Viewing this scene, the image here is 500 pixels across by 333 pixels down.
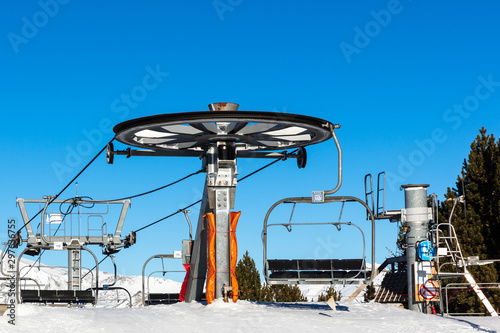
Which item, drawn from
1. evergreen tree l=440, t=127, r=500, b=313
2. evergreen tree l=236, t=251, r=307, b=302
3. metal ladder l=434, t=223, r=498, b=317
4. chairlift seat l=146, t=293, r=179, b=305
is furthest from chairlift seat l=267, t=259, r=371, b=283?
evergreen tree l=236, t=251, r=307, b=302

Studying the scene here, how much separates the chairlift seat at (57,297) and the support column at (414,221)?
10084 millimetres

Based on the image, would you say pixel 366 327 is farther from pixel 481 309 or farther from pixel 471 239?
pixel 471 239

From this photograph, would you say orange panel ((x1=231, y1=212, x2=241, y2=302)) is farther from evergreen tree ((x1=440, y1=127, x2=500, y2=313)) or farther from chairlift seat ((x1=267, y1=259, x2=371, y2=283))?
evergreen tree ((x1=440, y1=127, x2=500, y2=313))

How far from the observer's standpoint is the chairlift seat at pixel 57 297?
23641 millimetres

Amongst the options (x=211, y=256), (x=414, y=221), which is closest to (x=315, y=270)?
(x=211, y=256)

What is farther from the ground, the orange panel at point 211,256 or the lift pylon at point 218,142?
the lift pylon at point 218,142

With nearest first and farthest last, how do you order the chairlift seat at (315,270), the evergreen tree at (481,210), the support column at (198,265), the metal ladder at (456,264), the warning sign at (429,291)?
1. the chairlift seat at (315,270)
2. the metal ladder at (456,264)
3. the support column at (198,265)
4. the warning sign at (429,291)
5. the evergreen tree at (481,210)

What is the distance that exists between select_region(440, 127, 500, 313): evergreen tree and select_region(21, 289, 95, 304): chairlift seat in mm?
14428

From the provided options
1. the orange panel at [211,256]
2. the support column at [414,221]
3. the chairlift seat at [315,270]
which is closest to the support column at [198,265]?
the orange panel at [211,256]

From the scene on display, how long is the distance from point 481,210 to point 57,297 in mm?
18653

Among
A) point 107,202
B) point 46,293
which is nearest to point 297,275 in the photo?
point 46,293

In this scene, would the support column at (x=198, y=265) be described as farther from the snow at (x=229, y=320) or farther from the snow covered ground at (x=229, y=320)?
the snow covered ground at (x=229, y=320)

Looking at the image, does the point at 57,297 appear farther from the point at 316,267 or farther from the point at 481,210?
the point at 481,210

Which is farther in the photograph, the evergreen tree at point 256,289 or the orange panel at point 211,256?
the evergreen tree at point 256,289
